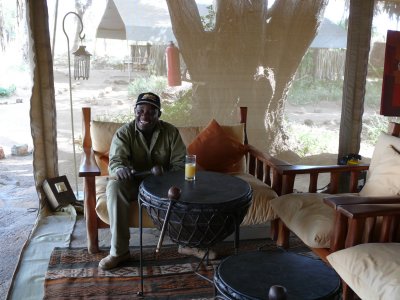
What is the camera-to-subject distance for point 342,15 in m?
3.80

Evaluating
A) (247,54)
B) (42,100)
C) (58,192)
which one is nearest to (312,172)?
(247,54)

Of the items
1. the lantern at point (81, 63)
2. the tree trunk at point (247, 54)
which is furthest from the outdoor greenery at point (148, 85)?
the lantern at point (81, 63)

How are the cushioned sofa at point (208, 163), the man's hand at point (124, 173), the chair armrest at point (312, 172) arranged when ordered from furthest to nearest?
1. the chair armrest at point (312, 172)
2. the cushioned sofa at point (208, 163)
3. the man's hand at point (124, 173)

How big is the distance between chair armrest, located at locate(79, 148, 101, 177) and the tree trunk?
3.54 feet

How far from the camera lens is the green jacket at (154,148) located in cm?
273

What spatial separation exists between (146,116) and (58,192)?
3.98 ft

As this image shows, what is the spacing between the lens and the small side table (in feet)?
4.68

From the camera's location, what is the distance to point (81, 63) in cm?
336

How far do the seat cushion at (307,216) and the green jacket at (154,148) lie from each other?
71 cm

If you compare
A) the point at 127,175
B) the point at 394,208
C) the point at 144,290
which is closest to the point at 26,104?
the point at 127,175

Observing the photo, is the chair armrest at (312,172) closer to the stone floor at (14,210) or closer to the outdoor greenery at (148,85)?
the outdoor greenery at (148,85)

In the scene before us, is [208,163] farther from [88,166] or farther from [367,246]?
[367,246]

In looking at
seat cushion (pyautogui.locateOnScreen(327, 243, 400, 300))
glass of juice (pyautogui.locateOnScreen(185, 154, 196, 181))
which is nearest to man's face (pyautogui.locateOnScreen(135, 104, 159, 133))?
glass of juice (pyautogui.locateOnScreen(185, 154, 196, 181))

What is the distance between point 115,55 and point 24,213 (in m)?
1.56
